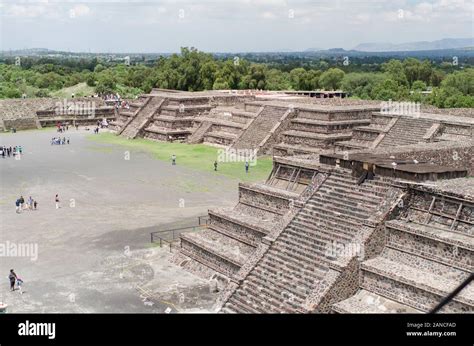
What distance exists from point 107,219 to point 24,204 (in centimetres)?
566

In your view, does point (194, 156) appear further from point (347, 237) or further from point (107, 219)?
point (347, 237)

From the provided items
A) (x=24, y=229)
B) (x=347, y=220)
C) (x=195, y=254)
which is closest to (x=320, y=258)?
(x=347, y=220)

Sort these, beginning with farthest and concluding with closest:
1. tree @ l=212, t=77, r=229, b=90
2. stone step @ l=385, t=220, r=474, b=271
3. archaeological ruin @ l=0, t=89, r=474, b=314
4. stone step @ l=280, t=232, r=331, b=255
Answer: tree @ l=212, t=77, r=229, b=90, stone step @ l=280, t=232, r=331, b=255, archaeological ruin @ l=0, t=89, r=474, b=314, stone step @ l=385, t=220, r=474, b=271

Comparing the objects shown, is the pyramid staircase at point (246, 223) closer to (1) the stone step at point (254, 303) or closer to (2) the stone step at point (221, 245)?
(2) the stone step at point (221, 245)

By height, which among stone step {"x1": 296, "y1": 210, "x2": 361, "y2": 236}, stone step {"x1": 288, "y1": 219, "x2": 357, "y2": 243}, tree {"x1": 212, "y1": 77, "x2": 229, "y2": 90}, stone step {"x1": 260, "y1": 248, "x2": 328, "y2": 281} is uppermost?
tree {"x1": 212, "y1": 77, "x2": 229, "y2": 90}

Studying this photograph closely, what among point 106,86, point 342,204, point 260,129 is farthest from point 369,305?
point 106,86

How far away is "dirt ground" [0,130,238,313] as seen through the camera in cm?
1805

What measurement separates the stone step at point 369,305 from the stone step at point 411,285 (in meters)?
0.12

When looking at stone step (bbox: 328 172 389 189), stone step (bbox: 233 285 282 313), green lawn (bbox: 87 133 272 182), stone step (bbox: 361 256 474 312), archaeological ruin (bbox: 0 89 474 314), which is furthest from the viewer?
green lawn (bbox: 87 133 272 182)

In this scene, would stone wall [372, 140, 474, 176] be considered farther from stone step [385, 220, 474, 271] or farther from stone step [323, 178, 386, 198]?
stone step [385, 220, 474, 271]

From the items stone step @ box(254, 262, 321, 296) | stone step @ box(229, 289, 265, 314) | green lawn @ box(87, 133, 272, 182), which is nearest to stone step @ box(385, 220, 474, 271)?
stone step @ box(254, 262, 321, 296)

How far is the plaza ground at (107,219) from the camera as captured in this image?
1817 centimetres

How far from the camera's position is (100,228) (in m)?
25.7

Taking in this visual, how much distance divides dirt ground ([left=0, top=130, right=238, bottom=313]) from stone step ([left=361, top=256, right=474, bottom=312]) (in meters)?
5.14
